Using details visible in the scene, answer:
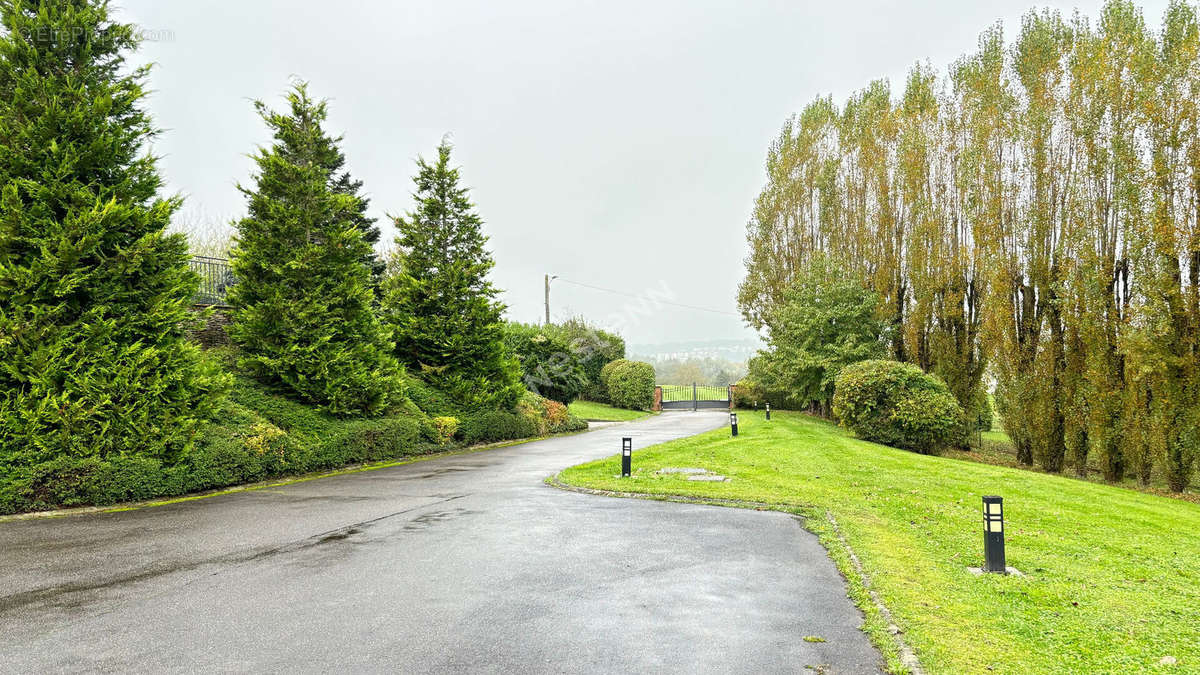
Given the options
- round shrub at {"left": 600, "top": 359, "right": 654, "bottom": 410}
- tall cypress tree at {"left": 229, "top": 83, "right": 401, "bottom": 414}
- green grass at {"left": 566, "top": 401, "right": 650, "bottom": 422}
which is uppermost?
tall cypress tree at {"left": 229, "top": 83, "right": 401, "bottom": 414}

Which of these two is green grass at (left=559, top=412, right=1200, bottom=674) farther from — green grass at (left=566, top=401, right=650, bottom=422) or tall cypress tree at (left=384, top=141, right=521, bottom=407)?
green grass at (left=566, top=401, right=650, bottom=422)

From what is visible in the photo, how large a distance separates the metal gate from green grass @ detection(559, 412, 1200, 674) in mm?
25472

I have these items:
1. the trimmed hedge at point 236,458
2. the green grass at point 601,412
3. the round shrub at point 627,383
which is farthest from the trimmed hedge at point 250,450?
the round shrub at point 627,383

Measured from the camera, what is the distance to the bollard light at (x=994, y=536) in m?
5.75

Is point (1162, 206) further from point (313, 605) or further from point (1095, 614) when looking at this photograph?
point (313, 605)

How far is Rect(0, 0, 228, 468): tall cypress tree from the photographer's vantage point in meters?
8.45

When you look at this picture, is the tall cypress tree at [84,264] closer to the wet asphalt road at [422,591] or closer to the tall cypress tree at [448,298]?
the wet asphalt road at [422,591]

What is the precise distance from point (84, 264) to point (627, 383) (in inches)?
1098

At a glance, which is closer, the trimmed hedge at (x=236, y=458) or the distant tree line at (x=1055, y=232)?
the trimmed hedge at (x=236, y=458)

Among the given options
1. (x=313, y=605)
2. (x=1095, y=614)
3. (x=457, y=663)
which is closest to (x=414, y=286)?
(x=313, y=605)

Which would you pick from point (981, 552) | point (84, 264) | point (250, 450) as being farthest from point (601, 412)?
point (981, 552)

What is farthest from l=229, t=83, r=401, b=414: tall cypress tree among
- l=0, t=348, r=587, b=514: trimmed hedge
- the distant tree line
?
the distant tree line

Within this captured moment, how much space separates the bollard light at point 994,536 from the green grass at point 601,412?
2397 centimetres

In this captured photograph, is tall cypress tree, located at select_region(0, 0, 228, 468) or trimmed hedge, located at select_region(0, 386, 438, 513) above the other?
tall cypress tree, located at select_region(0, 0, 228, 468)
